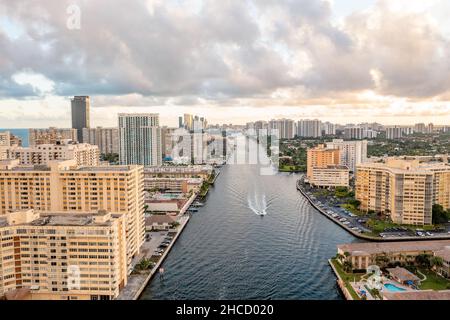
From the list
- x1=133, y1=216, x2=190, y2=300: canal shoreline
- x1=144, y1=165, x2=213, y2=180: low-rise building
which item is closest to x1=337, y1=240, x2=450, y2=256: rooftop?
x1=133, y1=216, x2=190, y2=300: canal shoreline

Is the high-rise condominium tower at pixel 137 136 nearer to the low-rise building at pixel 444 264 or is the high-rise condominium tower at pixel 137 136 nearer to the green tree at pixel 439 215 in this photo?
the green tree at pixel 439 215

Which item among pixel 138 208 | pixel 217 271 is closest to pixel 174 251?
pixel 138 208

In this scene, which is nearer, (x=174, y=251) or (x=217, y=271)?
(x=217, y=271)

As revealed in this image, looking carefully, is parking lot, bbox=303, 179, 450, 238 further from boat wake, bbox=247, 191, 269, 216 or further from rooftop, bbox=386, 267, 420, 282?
rooftop, bbox=386, 267, 420, 282
